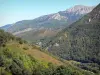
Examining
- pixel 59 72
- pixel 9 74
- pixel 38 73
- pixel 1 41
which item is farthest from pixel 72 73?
pixel 1 41

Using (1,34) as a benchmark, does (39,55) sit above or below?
below

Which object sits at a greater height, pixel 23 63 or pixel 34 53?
pixel 23 63

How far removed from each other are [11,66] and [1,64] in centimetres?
437

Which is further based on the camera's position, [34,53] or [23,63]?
[34,53]

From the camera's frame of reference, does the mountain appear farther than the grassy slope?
No

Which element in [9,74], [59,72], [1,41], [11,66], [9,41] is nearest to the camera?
[59,72]

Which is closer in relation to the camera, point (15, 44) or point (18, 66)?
point (18, 66)

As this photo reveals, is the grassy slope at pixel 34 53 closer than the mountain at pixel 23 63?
No

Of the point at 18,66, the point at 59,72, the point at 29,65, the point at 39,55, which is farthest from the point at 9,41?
the point at 59,72

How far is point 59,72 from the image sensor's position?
323 ft

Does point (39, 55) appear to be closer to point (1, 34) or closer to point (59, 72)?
point (1, 34)

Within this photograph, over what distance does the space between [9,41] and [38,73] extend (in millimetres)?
67373

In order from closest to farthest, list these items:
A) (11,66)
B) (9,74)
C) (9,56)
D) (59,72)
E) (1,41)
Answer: (59,72) < (9,74) < (11,66) < (9,56) < (1,41)

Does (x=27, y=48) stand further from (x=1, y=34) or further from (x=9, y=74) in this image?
(x=9, y=74)
